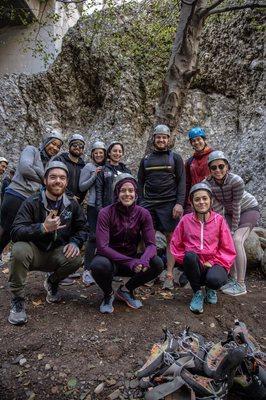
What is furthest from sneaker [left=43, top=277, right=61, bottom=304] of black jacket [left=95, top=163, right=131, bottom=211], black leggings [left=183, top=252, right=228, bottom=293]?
black leggings [left=183, top=252, right=228, bottom=293]

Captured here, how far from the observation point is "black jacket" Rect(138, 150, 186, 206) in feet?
17.5

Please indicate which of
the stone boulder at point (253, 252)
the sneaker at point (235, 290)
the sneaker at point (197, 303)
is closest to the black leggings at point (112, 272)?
the sneaker at point (197, 303)

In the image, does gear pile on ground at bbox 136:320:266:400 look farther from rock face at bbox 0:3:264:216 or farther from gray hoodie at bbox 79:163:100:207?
rock face at bbox 0:3:264:216

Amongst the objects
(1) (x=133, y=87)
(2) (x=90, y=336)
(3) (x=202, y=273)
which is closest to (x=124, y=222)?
(3) (x=202, y=273)

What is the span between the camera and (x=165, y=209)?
5.31 meters

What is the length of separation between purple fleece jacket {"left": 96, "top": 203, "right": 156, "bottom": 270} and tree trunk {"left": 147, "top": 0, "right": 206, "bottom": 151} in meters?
2.76

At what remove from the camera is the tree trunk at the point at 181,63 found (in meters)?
6.00

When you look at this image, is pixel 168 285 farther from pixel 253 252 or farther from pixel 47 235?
pixel 253 252

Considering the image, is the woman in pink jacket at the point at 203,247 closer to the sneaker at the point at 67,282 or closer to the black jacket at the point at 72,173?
the sneaker at the point at 67,282

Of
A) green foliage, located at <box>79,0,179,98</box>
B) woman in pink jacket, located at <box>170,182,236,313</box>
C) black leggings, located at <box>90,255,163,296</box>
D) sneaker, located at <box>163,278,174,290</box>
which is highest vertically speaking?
green foliage, located at <box>79,0,179,98</box>

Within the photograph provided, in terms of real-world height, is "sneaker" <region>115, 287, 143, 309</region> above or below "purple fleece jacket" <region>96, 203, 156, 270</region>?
below

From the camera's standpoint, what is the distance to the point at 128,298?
444 cm

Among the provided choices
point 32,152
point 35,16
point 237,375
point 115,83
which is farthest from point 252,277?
point 35,16

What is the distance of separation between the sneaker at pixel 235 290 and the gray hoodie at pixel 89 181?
2494 millimetres
